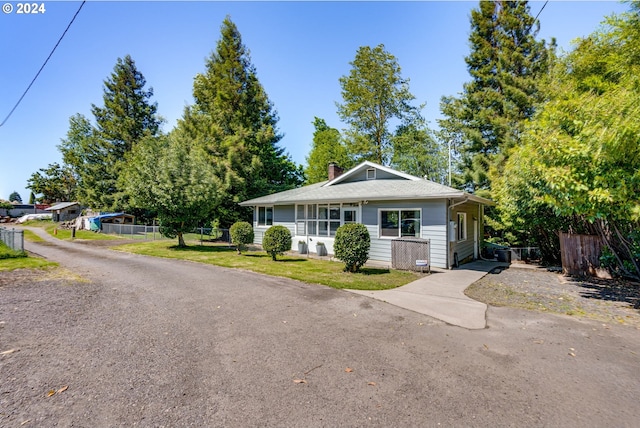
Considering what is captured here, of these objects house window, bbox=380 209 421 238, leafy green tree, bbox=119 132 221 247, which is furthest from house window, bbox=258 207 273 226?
house window, bbox=380 209 421 238

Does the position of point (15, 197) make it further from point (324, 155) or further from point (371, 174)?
point (371, 174)

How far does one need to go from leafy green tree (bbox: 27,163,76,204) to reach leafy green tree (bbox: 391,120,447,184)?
211ft

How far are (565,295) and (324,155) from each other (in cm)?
2827

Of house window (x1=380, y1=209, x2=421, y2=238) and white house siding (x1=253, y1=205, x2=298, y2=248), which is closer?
house window (x1=380, y1=209, x2=421, y2=238)

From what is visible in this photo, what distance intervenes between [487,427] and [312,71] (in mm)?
16143

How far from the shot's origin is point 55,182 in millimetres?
58156

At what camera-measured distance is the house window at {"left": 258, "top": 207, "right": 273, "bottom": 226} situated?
A: 1816 centimetres

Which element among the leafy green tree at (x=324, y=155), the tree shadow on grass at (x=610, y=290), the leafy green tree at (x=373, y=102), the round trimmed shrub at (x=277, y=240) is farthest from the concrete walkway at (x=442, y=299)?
the leafy green tree at (x=324, y=155)

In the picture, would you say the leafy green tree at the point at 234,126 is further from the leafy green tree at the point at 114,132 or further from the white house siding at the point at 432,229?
the white house siding at the point at 432,229

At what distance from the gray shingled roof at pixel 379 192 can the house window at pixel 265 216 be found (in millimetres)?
1014

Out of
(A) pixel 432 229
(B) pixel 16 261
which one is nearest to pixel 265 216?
(A) pixel 432 229

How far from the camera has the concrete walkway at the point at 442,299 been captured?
580 centimetres

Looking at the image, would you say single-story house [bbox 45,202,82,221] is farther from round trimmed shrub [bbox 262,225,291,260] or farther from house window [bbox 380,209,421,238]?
house window [bbox 380,209,421,238]

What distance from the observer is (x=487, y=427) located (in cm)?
265
